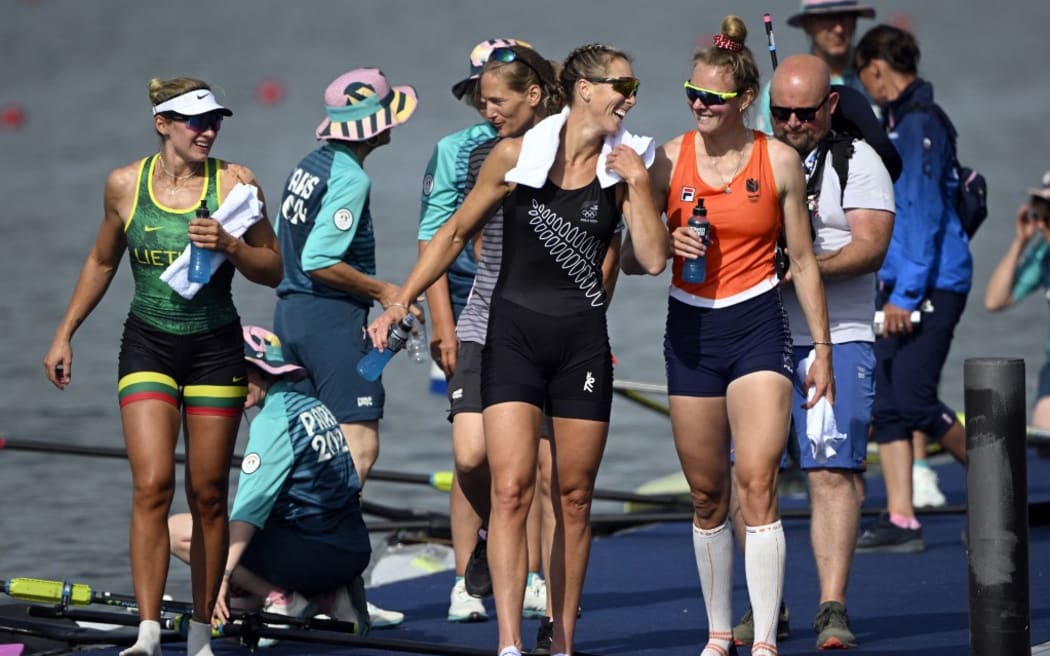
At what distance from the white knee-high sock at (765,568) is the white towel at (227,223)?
6.06 ft

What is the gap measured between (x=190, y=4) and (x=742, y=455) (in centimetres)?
5521

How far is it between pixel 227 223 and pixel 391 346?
0.66 m

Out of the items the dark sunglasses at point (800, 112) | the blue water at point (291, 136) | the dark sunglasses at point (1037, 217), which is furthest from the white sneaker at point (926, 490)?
the dark sunglasses at point (800, 112)

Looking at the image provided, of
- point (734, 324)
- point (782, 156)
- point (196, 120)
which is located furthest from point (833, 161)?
point (196, 120)

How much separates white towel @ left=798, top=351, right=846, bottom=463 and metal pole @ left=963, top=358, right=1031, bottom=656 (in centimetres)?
106

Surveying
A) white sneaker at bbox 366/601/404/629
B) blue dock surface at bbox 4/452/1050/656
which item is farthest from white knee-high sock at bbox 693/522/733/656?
white sneaker at bbox 366/601/404/629

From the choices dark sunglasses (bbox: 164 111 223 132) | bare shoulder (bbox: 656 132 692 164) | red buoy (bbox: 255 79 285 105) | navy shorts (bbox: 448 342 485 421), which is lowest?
navy shorts (bbox: 448 342 485 421)

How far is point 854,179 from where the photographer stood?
700 centimetres

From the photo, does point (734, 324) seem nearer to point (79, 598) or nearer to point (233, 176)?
point (233, 176)

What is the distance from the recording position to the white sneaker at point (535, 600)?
24.2 ft

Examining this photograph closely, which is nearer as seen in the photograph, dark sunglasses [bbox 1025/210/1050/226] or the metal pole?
the metal pole

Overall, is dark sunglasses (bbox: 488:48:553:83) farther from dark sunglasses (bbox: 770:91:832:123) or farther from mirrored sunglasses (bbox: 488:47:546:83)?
dark sunglasses (bbox: 770:91:832:123)

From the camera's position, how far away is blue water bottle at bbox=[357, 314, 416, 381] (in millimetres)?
6156

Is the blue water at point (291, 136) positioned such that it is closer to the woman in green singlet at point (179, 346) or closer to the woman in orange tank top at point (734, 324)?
the woman in green singlet at point (179, 346)
